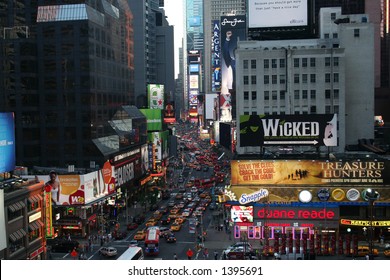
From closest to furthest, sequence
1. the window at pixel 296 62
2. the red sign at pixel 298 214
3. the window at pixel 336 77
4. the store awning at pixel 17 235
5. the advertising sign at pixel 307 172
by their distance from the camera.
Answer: the store awning at pixel 17 235, the advertising sign at pixel 307 172, the red sign at pixel 298 214, the window at pixel 336 77, the window at pixel 296 62

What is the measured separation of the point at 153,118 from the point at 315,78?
182ft

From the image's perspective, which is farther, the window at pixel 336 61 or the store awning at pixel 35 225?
the window at pixel 336 61

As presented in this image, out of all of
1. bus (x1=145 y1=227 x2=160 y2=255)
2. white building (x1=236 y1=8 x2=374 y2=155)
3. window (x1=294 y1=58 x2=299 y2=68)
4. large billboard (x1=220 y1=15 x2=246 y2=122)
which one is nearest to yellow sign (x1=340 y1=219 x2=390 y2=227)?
bus (x1=145 y1=227 x2=160 y2=255)

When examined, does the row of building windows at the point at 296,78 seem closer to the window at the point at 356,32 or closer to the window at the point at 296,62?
the window at the point at 296,62

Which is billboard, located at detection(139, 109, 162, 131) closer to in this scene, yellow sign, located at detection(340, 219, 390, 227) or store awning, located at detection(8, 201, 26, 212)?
yellow sign, located at detection(340, 219, 390, 227)

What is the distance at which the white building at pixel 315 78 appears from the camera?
84688 mm

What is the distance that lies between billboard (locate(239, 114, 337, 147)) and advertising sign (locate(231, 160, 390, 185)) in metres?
3.27

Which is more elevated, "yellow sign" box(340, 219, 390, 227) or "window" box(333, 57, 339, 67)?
"window" box(333, 57, 339, 67)

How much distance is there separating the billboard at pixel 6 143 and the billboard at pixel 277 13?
175 feet

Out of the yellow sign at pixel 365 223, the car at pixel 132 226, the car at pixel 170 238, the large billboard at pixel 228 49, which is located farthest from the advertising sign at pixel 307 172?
the large billboard at pixel 228 49

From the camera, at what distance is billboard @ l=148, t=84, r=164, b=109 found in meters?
147

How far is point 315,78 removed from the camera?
3354 inches

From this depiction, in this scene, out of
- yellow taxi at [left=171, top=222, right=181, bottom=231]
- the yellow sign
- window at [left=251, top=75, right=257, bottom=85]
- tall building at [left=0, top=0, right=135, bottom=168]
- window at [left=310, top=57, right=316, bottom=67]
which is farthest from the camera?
window at [left=251, top=75, right=257, bottom=85]

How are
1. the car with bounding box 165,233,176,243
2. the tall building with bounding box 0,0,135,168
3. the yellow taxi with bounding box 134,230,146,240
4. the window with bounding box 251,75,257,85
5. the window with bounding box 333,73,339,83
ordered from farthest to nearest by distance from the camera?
the window with bounding box 251,75,257,85 → the window with bounding box 333,73,339,83 → the tall building with bounding box 0,0,135,168 → the yellow taxi with bounding box 134,230,146,240 → the car with bounding box 165,233,176,243
